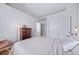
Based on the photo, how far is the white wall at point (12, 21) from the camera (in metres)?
1.36

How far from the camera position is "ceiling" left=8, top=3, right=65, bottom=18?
1384 millimetres

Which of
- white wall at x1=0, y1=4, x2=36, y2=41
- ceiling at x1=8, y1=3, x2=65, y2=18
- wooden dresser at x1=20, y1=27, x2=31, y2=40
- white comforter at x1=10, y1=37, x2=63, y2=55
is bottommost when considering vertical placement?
white comforter at x1=10, y1=37, x2=63, y2=55

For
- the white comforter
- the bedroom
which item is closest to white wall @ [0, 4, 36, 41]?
the bedroom

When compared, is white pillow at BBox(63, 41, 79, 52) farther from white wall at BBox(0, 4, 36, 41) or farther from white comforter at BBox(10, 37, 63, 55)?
white wall at BBox(0, 4, 36, 41)

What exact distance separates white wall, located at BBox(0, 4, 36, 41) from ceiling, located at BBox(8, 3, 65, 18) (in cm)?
6

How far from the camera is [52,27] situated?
1497 mm

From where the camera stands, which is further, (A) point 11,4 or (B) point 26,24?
(B) point 26,24

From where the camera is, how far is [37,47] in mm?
1417

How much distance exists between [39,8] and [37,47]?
1.87 feet

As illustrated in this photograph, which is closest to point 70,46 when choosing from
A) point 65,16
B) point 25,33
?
point 65,16
